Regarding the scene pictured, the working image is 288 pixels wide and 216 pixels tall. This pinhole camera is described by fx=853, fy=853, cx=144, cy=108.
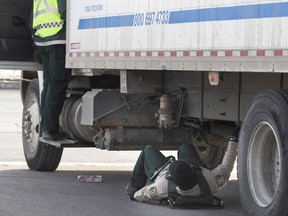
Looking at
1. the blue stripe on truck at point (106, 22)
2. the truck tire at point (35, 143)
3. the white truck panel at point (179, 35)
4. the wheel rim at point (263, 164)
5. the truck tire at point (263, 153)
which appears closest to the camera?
the white truck panel at point (179, 35)

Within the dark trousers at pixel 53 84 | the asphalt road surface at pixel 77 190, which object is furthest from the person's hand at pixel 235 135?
the dark trousers at pixel 53 84

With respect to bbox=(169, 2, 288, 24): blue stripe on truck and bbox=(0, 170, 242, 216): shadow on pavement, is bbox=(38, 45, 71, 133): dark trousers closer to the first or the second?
bbox=(0, 170, 242, 216): shadow on pavement

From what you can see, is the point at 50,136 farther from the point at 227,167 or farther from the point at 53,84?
the point at 227,167

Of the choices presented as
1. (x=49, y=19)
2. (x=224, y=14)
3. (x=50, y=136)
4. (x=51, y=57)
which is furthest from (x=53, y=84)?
(x=224, y=14)

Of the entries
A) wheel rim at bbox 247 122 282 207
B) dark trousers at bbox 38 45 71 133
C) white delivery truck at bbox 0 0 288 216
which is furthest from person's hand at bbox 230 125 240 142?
dark trousers at bbox 38 45 71 133

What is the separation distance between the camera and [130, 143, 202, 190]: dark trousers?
8.88 meters

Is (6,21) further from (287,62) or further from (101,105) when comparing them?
(287,62)

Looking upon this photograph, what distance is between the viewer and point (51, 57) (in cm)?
1088

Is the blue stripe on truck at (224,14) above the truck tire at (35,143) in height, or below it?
above

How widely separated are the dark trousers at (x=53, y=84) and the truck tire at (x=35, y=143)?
48 centimetres

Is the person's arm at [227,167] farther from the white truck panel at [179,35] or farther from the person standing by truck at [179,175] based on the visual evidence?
the white truck panel at [179,35]

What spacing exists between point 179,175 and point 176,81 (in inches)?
67.6

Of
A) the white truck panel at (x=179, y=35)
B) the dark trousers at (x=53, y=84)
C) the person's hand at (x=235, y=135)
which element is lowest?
the person's hand at (x=235, y=135)

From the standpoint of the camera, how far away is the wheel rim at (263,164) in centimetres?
730
